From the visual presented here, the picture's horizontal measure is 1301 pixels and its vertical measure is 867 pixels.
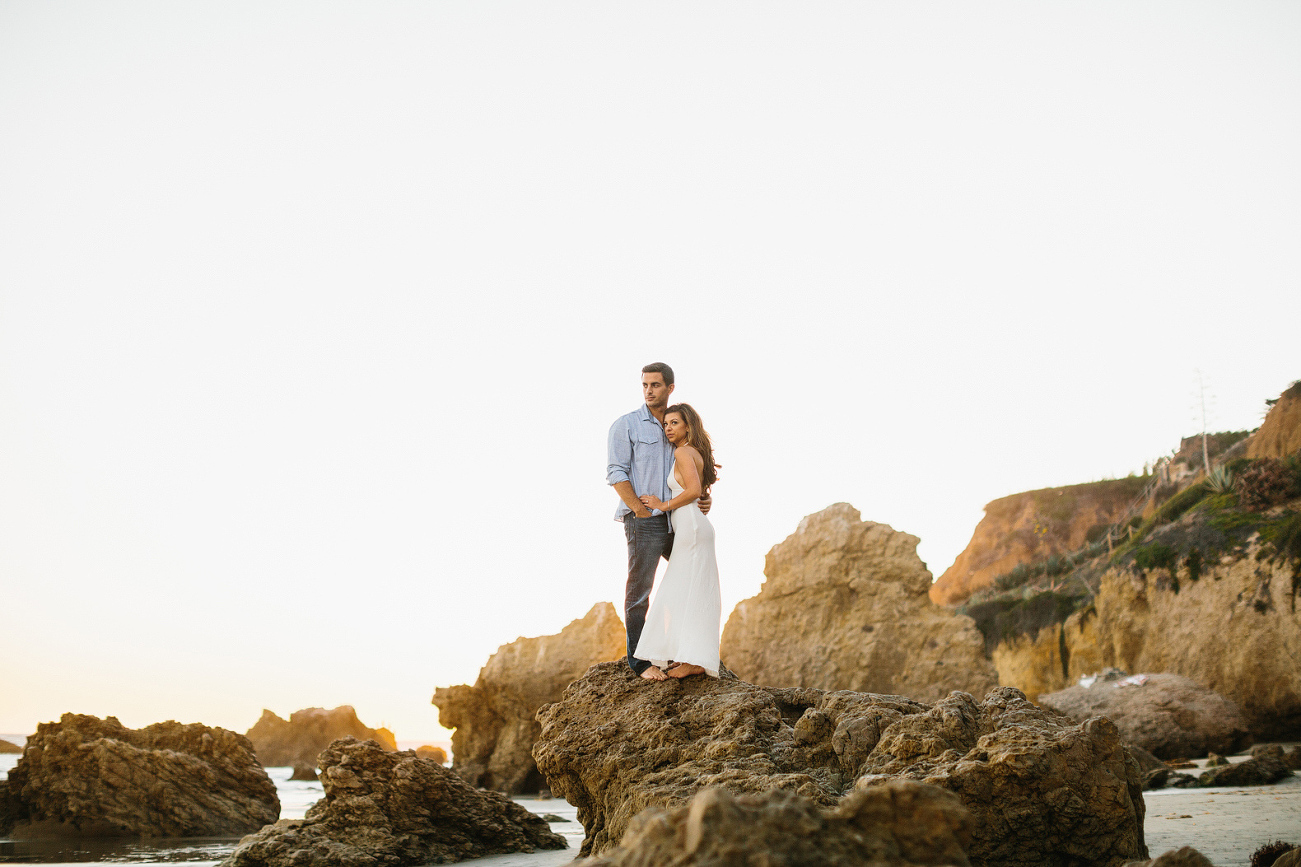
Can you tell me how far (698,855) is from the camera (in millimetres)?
1879

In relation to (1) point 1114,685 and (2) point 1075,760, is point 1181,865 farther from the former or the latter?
(1) point 1114,685

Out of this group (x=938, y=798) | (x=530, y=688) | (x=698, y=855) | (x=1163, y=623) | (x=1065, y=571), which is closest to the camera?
(x=698, y=855)

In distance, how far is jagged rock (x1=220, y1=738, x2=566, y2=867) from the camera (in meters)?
5.62

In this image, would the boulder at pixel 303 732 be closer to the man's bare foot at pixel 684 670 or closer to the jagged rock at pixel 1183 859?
the man's bare foot at pixel 684 670

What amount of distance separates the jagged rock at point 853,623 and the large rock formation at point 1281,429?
13.0 meters

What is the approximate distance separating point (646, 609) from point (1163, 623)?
58.9ft

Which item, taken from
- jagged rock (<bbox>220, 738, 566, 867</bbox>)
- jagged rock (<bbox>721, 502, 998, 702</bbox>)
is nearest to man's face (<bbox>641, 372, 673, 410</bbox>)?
jagged rock (<bbox>220, 738, 566, 867</bbox>)

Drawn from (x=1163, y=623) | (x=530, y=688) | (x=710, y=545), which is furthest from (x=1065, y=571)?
(x=710, y=545)

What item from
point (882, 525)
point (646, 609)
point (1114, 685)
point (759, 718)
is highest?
point (882, 525)

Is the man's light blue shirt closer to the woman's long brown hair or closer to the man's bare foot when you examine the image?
the woman's long brown hair

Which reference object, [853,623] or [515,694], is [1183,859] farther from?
[515,694]

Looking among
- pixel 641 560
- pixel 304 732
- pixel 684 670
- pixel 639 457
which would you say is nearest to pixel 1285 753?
pixel 684 670

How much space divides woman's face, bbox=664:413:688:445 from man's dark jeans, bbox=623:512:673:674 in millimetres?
604

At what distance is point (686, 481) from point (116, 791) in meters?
7.38
